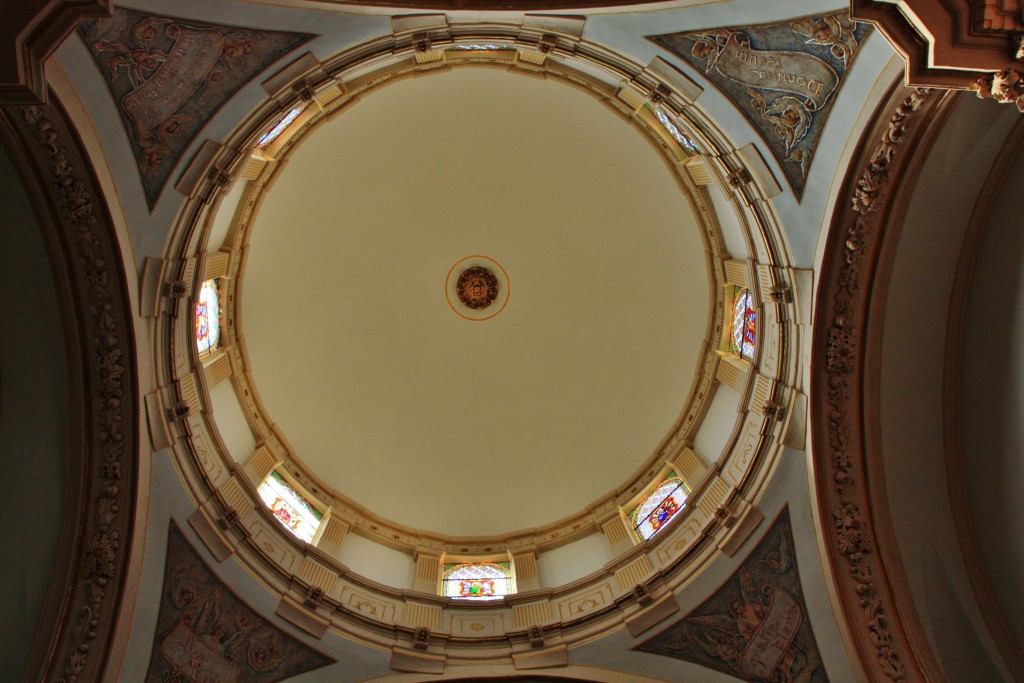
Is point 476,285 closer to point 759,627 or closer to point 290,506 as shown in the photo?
point 290,506

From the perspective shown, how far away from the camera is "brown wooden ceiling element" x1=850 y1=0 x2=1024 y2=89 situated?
655cm

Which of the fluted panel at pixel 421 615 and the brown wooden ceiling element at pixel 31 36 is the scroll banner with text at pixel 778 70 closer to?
the brown wooden ceiling element at pixel 31 36

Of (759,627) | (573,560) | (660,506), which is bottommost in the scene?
(759,627)

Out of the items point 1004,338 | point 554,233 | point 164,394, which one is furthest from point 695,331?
point 164,394

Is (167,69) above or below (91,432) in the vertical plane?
above

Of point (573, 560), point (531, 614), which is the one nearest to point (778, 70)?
point (531, 614)

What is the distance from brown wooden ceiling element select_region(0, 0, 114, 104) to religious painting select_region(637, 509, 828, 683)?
11.7m

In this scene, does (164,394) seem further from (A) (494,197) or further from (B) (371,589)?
(A) (494,197)

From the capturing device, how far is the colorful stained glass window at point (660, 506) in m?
17.2

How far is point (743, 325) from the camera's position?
56.5ft

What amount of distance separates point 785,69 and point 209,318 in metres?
12.5

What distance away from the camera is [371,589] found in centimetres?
1554

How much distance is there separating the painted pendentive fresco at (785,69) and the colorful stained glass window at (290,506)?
12321 mm

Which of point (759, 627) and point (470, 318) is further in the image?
point (470, 318)
